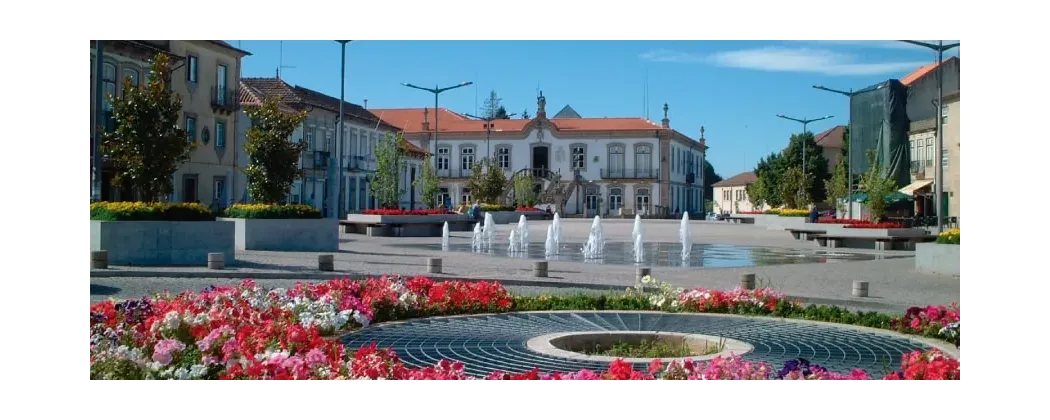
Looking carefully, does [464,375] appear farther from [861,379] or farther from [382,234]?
[382,234]

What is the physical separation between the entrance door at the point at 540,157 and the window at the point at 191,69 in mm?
28189

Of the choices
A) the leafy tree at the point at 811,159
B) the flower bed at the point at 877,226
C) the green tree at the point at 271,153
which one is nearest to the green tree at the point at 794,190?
the leafy tree at the point at 811,159

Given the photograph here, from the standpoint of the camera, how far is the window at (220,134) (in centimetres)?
3859

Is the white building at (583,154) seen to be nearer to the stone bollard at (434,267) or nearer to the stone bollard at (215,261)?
the stone bollard at (434,267)

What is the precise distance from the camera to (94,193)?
1634 cm

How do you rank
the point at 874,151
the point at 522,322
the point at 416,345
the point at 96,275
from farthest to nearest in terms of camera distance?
the point at 874,151, the point at 96,275, the point at 522,322, the point at 416,345

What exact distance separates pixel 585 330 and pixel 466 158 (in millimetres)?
48225

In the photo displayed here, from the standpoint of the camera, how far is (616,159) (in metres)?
60.4

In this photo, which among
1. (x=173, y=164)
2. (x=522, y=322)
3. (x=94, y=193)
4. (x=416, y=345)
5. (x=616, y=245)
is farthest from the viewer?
(x=616, y=245)

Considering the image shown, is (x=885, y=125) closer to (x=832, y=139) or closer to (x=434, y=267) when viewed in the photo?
(x=434, y=267)

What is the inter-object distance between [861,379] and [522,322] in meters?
4.30

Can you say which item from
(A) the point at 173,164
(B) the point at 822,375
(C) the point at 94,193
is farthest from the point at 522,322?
(A) the point at 173,164

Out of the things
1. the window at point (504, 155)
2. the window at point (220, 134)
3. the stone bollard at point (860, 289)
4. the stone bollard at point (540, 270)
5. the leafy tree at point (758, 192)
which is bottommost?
the stone bollard at point (860, 289)

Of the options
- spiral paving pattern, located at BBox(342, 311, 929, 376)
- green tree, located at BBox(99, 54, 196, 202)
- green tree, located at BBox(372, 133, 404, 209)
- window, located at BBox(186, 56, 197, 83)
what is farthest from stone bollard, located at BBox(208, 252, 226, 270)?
green tree, located at BBox(372, 133, 404, 209)
